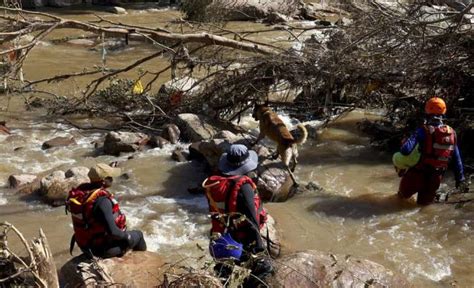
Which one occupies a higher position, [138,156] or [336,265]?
[336,265]

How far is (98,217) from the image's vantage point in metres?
5.16

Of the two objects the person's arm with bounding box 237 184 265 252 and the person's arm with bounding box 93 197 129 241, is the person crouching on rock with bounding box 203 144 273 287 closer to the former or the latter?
the person's arm with bounding box 237 184 265 252

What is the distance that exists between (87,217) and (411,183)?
404 centimetres

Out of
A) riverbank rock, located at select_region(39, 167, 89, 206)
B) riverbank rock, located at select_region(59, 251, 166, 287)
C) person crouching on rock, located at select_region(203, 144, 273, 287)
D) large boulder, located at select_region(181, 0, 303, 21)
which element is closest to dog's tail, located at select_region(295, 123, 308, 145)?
riverbank rock, located at select_region(39, 167, 89, 206)

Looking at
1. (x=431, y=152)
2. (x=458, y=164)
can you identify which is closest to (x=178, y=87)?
(x=431, y=152)

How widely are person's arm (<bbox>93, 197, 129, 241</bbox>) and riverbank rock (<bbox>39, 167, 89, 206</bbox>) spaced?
103 inches

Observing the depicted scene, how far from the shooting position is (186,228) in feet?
23.0

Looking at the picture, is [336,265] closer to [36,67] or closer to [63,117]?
[63,117]

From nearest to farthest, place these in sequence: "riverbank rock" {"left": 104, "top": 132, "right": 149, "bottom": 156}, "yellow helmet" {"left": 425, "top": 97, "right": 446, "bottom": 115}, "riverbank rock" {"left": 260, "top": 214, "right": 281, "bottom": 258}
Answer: "riverbank rock" {"left": 260, "top": 214, "right": 281, "bottom": 258}
"yellow helmet" {"left": 425, "top": 97, "right": 446, "bottom": 115}
"riverbank rock" {"left": 104, "top": 132, "right": 149, "bottom": 156}

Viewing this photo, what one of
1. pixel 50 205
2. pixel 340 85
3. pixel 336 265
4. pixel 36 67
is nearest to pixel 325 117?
pixel 340 85

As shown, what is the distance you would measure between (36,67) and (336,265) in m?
12.1

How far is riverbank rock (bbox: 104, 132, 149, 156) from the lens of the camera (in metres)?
9.38

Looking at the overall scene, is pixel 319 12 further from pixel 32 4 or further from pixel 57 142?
pixel 57 142

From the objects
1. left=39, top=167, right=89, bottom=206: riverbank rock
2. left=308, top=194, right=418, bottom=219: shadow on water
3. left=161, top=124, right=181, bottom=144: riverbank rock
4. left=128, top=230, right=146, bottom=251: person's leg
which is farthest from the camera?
left=161, top=124, right=181, bottom=144: riverbank rock
